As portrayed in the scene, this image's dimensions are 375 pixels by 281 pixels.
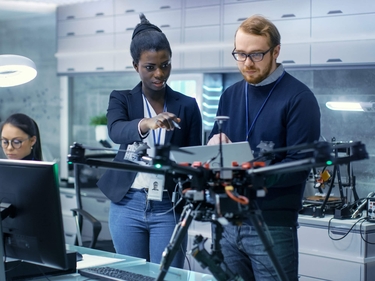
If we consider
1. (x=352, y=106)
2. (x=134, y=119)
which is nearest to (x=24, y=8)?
(x=352, y=106)

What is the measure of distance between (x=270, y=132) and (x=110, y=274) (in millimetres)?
758

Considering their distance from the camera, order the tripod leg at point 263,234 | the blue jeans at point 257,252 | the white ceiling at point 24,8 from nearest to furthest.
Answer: the tripod leg at point 263,234
the blue jeans at point 257,252
the white ceiling at point 24,8

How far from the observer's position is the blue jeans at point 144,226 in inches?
93.4

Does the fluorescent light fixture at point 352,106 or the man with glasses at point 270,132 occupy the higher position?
the fluorescent light fixture at point 352,106

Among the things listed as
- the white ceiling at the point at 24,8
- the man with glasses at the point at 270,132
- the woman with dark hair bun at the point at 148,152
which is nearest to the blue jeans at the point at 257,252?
the man with glasses at the point at 270,132

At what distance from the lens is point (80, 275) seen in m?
2.16

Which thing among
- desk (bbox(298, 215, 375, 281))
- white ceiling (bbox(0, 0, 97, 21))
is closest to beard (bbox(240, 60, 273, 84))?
desk (bbox(298, 215, 375, 281))

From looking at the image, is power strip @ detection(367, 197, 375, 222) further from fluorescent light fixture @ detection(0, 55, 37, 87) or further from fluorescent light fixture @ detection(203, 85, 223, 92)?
fluorescent light fixture @ detection(0, 55, 37, 87)

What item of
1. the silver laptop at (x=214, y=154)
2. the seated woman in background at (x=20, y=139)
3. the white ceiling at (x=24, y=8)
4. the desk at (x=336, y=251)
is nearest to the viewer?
the silver laptop at (x=214, y=154)

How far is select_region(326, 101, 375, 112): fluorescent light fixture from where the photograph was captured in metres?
4.22

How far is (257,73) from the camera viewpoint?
2006 millimetres

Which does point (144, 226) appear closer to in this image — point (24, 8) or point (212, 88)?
point (212, 88)

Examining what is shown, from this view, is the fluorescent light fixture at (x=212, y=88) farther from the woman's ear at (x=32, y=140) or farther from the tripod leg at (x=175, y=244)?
the tripod leg at (x=175, y=244)

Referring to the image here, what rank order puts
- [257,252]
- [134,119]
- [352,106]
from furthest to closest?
[352,106] < [134,119] < [257,252]
